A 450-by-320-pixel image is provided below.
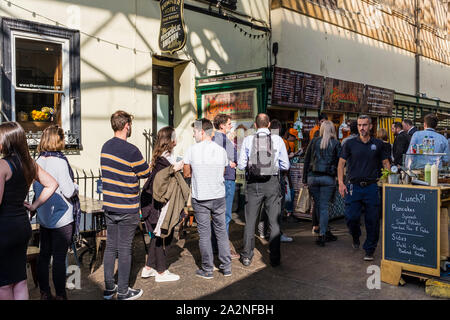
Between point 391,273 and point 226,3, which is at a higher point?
point 226,3

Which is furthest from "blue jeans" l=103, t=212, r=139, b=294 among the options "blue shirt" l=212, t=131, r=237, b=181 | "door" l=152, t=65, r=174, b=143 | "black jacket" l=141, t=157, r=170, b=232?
"door" l=152, t=65, r=174, b=143

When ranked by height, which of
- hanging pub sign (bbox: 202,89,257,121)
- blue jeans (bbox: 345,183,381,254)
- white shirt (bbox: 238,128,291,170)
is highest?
hanging pub sign (bbox: 202,89,257,121)

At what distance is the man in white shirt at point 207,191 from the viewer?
505 centimetres

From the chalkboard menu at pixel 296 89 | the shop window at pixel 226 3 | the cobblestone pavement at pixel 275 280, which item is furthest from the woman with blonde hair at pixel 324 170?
the shop window at pixel 226 3

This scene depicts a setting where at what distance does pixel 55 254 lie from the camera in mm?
4223

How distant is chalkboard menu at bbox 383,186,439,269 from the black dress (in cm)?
395

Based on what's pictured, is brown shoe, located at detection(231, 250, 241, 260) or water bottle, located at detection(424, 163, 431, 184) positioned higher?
water bottle, located at detection(424, 163, 431, 184)

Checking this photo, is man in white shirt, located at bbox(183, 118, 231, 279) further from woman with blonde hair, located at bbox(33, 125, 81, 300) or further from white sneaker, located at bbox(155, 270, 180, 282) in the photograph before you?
woman with blonde hair, located at bbox(33, 125, 81, 300)

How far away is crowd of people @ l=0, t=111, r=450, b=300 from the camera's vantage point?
3.21 metres

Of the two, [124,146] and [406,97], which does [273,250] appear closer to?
[124,146]

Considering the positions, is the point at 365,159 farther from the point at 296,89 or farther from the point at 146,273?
the point at 296,89

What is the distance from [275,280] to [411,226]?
1.72 metres

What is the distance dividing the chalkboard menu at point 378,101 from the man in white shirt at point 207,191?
878 centimetres

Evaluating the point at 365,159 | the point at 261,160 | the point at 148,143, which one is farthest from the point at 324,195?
the point at 148,143
